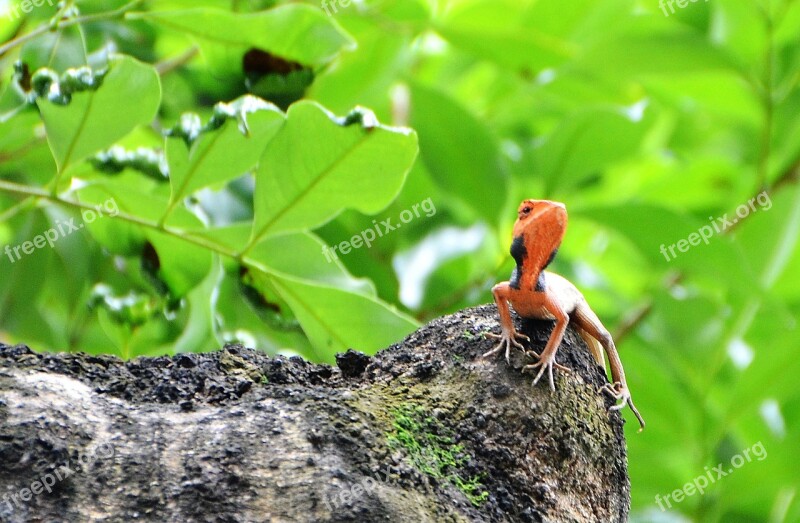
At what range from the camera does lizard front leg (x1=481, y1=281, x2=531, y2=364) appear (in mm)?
1204

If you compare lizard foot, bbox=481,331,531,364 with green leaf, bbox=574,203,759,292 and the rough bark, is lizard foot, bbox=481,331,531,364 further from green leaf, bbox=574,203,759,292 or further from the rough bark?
green leaf, bbox=574,203,759,292

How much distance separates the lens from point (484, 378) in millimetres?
1161

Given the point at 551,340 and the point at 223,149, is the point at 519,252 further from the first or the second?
the point at 223,149

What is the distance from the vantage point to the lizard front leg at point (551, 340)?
3.85 feet

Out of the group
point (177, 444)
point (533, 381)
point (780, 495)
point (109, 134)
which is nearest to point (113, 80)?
point (109, 134)

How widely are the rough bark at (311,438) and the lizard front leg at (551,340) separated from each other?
20 millimetres

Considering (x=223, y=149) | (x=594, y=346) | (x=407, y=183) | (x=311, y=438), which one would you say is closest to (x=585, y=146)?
(x=407, y=183)

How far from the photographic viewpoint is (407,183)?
99.8 inches

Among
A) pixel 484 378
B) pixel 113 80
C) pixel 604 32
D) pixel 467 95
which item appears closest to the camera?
pixel 484 378

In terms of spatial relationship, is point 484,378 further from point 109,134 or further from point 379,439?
point 109,134

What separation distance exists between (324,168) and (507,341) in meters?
0.45

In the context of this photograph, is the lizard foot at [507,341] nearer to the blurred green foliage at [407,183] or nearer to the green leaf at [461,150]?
the blurred green foliage at [407,183]

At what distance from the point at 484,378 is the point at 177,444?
40 centimetres

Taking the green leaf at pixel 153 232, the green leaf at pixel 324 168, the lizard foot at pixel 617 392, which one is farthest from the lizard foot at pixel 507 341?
the green leaf at pixel 153 232
